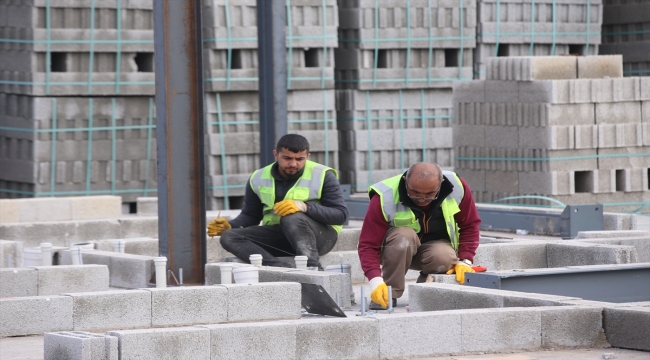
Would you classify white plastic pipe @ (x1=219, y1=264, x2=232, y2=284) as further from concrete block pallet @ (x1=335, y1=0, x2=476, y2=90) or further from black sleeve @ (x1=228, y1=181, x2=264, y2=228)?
concrete block pallet @ (x1=335, y1=0, x2=476, y2=90)

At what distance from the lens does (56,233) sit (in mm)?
13312

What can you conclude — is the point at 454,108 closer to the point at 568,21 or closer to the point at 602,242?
the point at 568,21

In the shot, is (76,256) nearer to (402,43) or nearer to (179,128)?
(179,128)

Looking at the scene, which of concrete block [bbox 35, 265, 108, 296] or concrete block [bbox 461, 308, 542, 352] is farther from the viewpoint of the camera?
concrete block [bbox 35, 265, 108, 296]

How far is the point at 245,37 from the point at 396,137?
2522 mm

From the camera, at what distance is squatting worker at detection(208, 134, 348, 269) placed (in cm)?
1065

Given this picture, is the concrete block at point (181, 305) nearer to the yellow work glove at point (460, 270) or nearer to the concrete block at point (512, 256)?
the yellow work glove at point (460, 270)

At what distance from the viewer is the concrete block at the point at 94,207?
46.5ft

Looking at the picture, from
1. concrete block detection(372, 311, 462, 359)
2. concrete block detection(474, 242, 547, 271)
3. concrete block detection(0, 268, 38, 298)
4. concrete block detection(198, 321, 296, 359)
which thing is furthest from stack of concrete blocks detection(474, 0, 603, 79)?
concrete block detection(198, 321, 296, 359)

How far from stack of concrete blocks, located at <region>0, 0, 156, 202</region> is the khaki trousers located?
7045 mm

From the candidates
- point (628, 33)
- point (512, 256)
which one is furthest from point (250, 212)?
point (628, 33)

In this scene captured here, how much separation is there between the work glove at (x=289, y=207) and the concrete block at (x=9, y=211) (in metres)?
4.28

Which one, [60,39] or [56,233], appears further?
[60,39]

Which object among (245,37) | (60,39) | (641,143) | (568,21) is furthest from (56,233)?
(568,21)
